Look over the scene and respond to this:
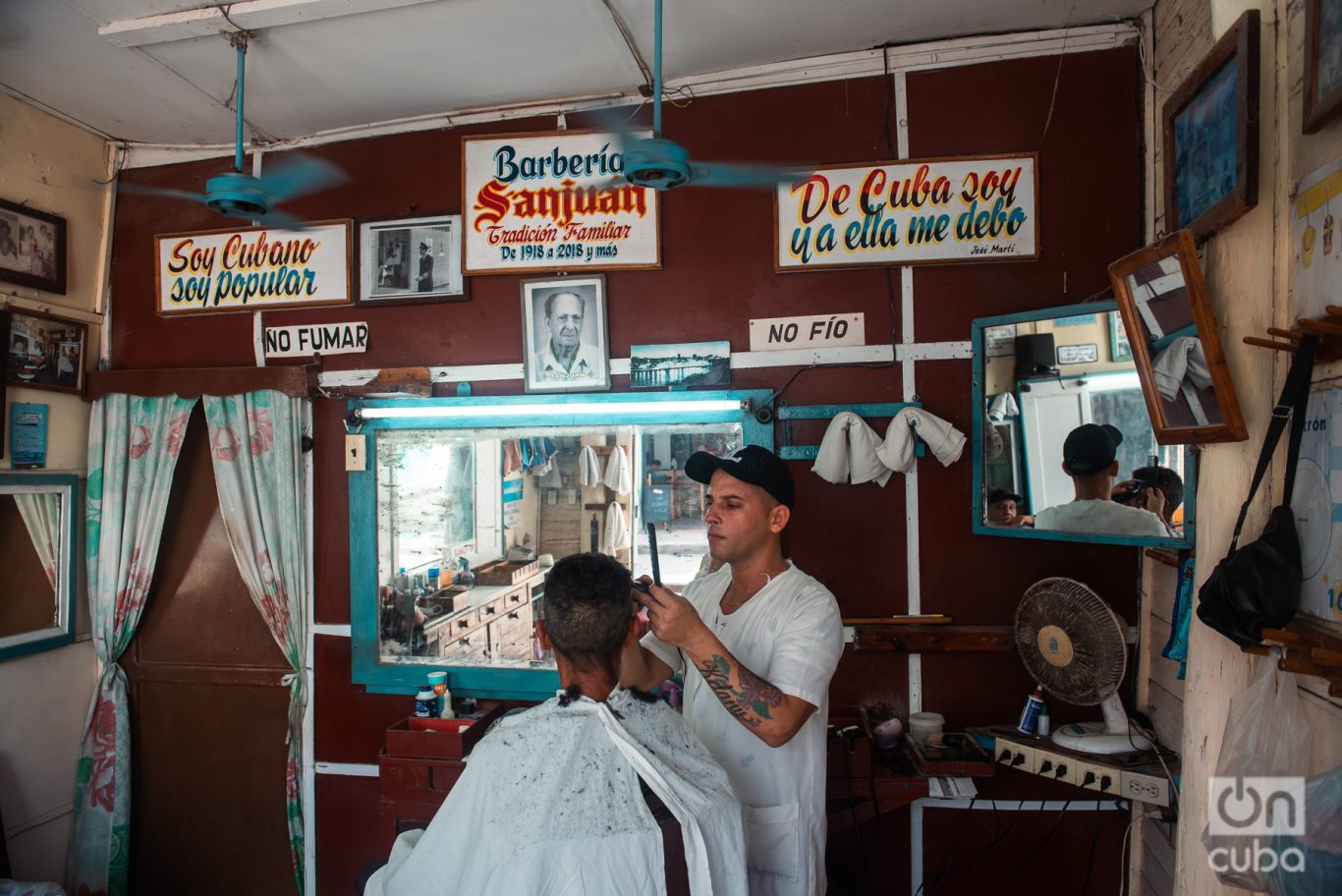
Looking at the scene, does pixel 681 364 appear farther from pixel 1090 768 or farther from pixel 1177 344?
pixel 1090 768

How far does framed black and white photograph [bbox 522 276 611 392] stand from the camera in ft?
9.57

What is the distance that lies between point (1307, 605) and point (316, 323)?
3.34m

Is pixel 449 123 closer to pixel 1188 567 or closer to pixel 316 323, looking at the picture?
pixel 316 323

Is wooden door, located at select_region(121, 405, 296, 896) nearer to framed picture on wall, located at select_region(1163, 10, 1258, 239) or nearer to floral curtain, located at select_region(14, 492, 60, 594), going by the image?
floral curtain, located at select_region(14, 492, 60, 594)

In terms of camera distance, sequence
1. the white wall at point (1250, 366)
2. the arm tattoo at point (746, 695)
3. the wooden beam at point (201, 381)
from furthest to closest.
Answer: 1. the wooden beam at point (201, 381)
2. the arm tattoo at point (746, 695)
3. the white wall at point (1250, 366)

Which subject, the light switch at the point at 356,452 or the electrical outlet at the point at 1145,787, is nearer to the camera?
the electrical outlet at the point at 1145,787

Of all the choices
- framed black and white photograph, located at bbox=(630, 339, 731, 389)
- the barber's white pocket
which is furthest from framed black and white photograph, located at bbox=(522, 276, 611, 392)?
the barber's white pocket

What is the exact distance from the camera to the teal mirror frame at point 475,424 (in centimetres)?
280

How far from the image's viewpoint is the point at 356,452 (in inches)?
121

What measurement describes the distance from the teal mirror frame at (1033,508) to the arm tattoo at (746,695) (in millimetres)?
1250

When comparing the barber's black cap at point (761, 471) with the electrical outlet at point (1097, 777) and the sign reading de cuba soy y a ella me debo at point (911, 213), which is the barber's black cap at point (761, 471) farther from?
the electrical outlet at point (1097, 777)

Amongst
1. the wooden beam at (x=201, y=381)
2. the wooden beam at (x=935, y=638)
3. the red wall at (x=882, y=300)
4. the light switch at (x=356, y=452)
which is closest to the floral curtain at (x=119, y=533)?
the wooden beam at (x=201, y=381)

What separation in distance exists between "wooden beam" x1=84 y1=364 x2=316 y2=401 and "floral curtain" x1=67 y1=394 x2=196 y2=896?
0.14 ft

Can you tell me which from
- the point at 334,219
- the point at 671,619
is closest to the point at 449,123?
the point at 334,219
